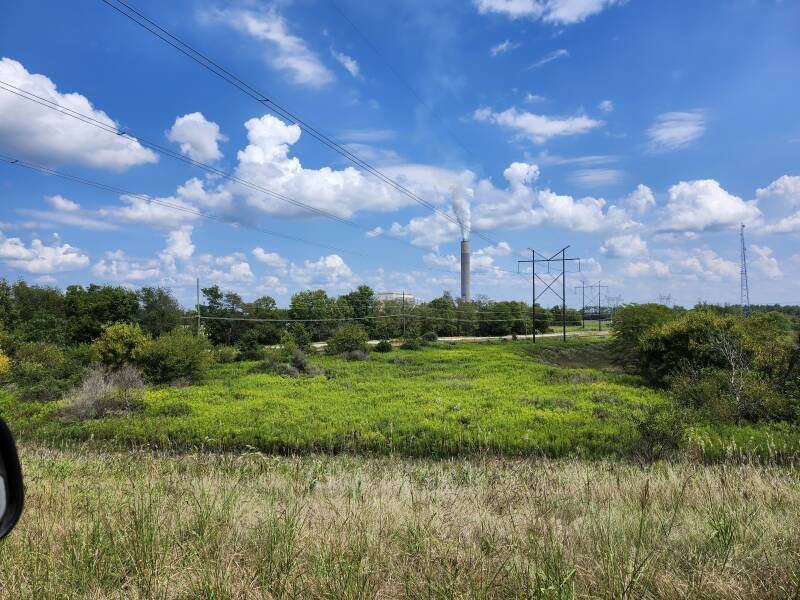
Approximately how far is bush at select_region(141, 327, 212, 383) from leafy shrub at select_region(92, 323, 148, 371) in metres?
0.62

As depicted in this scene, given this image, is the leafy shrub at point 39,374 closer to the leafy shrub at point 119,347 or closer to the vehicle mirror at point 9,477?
the leafy shrub at point 119,347

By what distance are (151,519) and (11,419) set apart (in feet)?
65.9

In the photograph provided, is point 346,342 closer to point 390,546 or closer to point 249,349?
point 249,349

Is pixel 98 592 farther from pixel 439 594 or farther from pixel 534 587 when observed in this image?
pixel 534 587

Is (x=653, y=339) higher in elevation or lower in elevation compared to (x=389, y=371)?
higher

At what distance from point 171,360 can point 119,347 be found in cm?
317

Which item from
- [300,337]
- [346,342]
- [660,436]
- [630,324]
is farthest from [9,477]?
[300,337]

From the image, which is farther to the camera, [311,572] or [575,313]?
[575,313]

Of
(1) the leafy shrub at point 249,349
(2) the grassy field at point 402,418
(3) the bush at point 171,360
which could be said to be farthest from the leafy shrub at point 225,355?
(3) the bush at point 171,360

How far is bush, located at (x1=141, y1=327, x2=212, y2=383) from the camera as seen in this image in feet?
93.0

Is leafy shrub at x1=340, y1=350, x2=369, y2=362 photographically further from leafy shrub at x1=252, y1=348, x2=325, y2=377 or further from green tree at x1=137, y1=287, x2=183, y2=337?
green tree at x1=137, y1=287, x2=183, y2=337

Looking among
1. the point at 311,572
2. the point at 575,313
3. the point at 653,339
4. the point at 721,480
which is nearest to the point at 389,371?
the point at 653,339

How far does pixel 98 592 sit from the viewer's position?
Answer: 3117mm

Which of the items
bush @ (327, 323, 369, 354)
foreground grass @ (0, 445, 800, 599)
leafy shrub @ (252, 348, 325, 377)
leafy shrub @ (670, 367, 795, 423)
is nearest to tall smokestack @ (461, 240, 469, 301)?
bush @ (327, 323, 369, 354)
